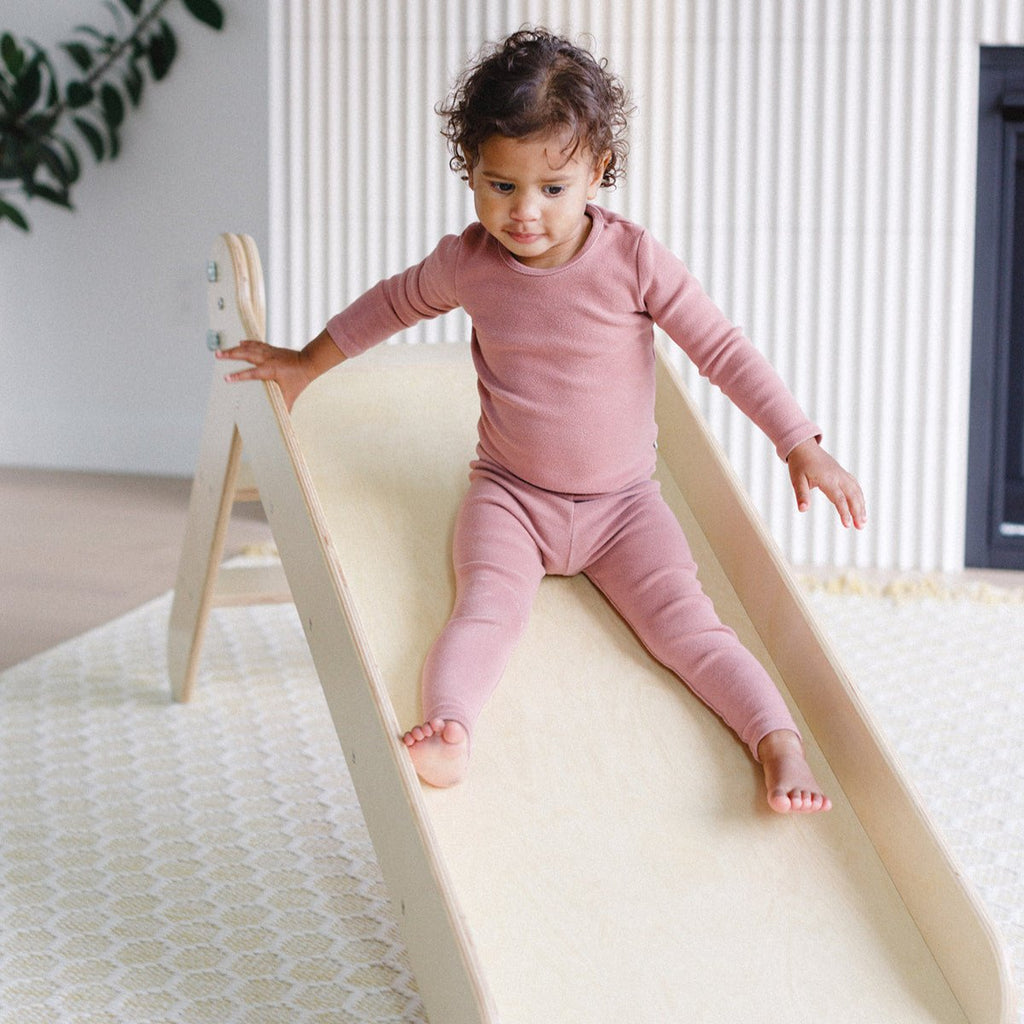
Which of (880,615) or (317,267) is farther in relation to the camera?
(317,267)

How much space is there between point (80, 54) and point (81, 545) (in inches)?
52.2

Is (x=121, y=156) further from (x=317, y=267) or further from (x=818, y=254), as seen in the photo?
(x=818, y=254)

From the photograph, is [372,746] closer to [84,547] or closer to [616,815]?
[616,815]

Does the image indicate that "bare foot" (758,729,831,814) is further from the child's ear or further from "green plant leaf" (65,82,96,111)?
"green plant leaf" (65,82,96,111)

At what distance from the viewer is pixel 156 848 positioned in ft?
4.68

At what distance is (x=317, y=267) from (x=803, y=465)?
5.88 ft

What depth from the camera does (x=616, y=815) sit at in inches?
44.2

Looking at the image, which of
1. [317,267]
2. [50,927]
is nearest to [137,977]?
[50,927]

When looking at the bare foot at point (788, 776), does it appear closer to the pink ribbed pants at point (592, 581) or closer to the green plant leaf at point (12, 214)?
the pink ribbed pants at point (592, 581)

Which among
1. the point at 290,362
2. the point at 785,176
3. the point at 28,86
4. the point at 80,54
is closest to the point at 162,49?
the point at 80,54

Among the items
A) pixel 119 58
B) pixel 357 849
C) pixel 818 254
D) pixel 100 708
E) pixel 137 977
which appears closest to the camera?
pixel 137 977

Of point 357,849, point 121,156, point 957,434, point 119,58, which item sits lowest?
point 357,849

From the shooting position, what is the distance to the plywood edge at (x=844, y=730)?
37.9 inches

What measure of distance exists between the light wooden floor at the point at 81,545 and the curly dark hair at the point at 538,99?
1.28 meters
